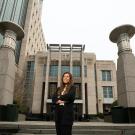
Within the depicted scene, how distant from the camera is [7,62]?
476 inches

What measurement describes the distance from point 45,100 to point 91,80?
9402mm

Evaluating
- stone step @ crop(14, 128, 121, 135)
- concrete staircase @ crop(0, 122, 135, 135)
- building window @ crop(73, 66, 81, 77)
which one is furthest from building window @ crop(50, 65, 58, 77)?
stone step @ crop(14, 128, 121, 135)

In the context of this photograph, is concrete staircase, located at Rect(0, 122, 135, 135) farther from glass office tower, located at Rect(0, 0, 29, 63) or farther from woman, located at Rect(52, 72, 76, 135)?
glass office tower, located at Rect(0, 0, 29, 63)

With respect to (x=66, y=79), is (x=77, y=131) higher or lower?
lower

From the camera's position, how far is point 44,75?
119 ft

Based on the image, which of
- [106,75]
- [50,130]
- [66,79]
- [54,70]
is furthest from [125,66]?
[106,75]

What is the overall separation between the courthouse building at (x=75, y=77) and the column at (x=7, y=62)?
69.5ft

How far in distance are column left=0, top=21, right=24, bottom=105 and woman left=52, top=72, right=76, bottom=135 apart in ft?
26.6

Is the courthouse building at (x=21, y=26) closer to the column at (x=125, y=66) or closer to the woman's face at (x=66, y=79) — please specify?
the column at (x=125, y=66)

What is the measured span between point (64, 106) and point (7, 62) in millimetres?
8971

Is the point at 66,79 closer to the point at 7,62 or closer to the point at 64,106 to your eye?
the point at 64,106

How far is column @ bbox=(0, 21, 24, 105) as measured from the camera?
11.6 meters

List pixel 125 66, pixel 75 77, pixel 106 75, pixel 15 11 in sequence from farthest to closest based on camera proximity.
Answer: pixel 106 75 → pixel 15 11 → pixel 75 77 → pixel 125 66

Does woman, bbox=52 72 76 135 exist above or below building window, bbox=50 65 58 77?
below
